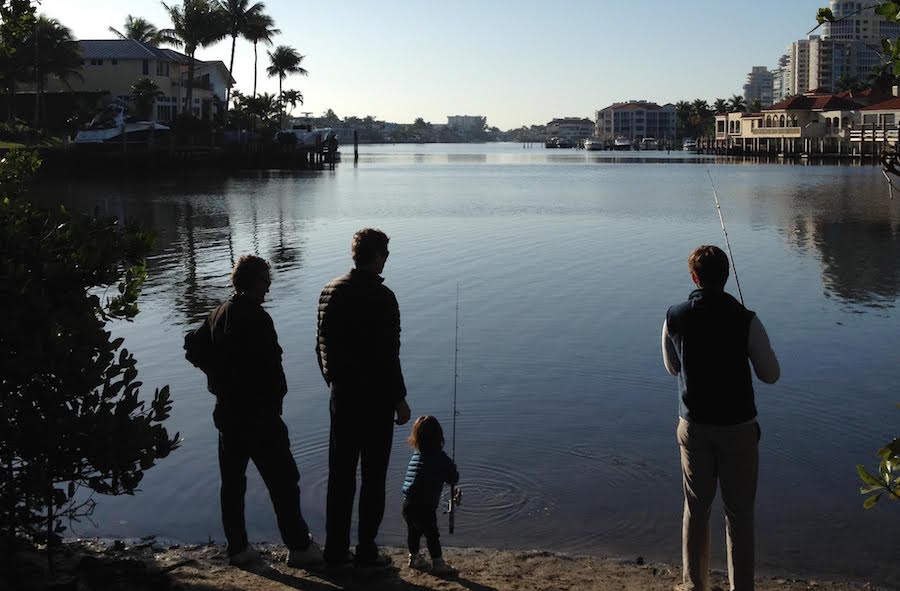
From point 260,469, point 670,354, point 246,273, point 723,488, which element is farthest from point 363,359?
point 723,488

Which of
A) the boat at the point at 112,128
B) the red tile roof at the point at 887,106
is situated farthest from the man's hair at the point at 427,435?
the red tile roof at the point at 887,106

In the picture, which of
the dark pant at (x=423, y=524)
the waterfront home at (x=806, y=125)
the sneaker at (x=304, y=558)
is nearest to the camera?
the dark pant at (x=423, y=524)

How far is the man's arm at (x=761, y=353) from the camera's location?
523 centimetres

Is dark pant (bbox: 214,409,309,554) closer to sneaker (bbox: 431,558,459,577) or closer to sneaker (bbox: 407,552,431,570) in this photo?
sneaker (bbox: 407,552,431,570)

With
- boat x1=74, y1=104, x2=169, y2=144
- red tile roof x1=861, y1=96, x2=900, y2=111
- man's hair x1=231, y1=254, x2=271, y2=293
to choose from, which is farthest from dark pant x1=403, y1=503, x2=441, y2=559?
red tile roof x1=861, y1=96, x2=900, y2=111

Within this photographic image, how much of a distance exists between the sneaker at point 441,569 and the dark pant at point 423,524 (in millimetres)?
30

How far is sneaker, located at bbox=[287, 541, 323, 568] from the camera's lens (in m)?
6.27

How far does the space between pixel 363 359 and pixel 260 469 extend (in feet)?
3.03

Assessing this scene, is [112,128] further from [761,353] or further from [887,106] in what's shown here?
[887,106]

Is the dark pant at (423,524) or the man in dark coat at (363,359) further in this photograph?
the dark pant at (423,524)

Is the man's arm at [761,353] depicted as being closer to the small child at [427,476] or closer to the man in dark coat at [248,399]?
the small child at [427,476]

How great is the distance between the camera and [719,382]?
17.3ft

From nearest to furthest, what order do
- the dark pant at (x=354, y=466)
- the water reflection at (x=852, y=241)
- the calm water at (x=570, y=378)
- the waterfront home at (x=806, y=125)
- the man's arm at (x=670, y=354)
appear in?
the man's arm at (x=670, y=354), the dark pant at (x=354, y=466), the calm water at (x=570, y=378), the water reflection at (x=852, y=241), the waterfront home at (x=806, y=125)

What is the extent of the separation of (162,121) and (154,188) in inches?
1237
